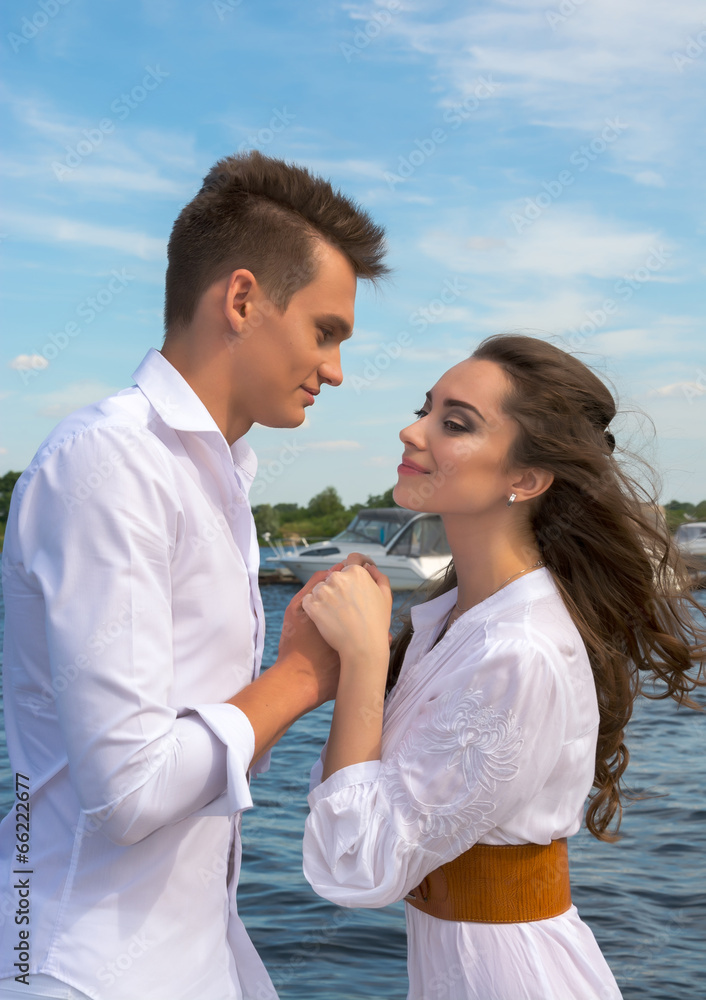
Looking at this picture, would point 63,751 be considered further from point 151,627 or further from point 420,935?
point 420,935

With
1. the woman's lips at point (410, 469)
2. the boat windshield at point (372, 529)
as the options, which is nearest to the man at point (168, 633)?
the woman's lips at point (410, 469)

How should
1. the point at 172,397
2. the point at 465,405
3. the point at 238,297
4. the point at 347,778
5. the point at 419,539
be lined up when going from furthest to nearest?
the point at 419,539 < the point at 465,405 < the point at 347,778 < the point at 238,297 < the point at 172,397

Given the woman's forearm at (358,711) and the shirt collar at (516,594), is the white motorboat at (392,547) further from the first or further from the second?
the woman's forearm at (358,711)

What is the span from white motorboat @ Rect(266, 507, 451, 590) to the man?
27.3 m

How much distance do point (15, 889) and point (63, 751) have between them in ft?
0.95

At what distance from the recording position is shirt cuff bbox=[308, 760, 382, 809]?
2.35m

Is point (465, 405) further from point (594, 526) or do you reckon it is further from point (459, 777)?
point (459, 777)

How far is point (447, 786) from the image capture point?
2.27 metres

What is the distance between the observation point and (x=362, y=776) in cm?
235

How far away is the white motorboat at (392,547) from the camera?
31.4 metres

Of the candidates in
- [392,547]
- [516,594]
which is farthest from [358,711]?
[392,547]

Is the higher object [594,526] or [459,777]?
[594,526]

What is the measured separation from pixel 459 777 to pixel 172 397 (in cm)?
113

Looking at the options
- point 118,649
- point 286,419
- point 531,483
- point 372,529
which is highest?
point 372,529
